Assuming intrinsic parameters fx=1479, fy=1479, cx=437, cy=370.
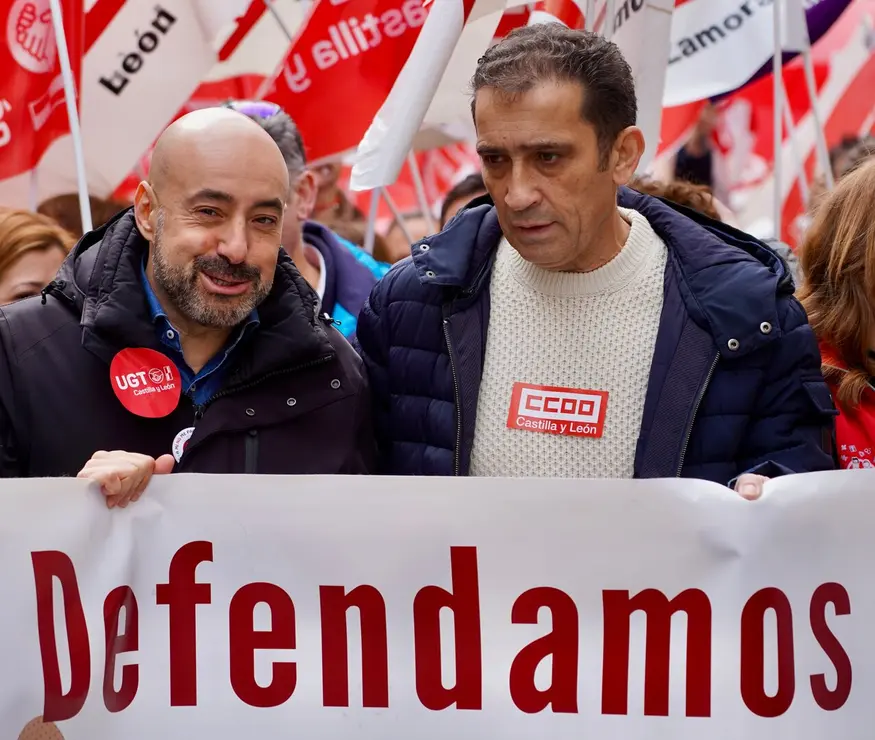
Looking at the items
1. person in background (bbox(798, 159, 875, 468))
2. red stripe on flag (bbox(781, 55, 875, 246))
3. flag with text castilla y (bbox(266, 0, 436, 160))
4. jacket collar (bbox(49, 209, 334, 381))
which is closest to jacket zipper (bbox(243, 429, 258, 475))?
jacket collar (bbox(49, 209, 334, 381))

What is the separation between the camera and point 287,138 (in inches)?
190

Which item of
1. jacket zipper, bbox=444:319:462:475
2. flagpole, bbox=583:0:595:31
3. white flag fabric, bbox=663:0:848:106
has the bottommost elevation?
jacket zipper, bbox=444:319:462:475

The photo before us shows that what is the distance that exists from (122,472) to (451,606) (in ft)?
2.23

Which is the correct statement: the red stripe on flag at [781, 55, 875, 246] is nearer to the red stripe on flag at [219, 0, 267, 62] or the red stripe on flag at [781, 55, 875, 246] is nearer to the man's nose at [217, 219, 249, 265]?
the red stripe on flag at [219, 0, 267, 62]

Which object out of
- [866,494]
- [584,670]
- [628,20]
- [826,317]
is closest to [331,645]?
[584,670]

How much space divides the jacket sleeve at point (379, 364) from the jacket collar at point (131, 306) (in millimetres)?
135

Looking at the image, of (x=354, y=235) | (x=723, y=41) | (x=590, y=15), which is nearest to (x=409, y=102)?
(x=590, y=15)

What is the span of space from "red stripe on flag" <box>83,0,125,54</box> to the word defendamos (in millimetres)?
3232

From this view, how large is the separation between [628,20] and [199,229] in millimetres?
2140

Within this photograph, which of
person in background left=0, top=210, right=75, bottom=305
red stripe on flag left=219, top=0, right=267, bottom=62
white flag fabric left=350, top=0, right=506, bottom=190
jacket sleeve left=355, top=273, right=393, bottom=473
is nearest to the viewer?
jacket sleeve left=355, top=273, right=393, bottom=473

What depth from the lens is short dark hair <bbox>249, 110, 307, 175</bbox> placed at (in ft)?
15.7

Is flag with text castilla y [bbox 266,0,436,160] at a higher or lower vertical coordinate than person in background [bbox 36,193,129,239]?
higher

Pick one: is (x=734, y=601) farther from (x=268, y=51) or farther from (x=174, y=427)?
(x=268, y=51)

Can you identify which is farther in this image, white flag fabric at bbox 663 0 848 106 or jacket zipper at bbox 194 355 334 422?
white flag fabric at bbox 663 0 848 106
